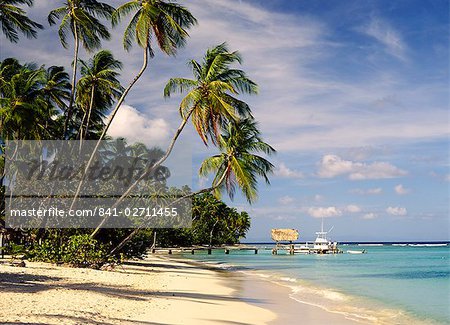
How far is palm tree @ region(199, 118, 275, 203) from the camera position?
2406 centimetres

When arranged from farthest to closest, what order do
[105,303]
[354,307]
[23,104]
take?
[23,104], [354,307], [105,303]

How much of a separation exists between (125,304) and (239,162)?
13589mm

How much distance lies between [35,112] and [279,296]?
17.0 meters

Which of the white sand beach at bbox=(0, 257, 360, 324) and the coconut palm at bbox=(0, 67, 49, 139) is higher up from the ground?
the coconut palm at bbox=(0, 67, 49, 139)

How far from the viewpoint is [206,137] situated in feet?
72.0

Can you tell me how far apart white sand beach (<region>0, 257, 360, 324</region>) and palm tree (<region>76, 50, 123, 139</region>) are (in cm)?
1113

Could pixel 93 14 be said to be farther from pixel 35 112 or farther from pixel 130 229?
pixel 130 229

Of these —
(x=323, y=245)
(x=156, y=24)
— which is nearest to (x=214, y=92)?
(x=156, y=24)

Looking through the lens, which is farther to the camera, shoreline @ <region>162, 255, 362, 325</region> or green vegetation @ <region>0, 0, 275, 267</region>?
green vegetation @ <region>0, 0, 275, 267</region>

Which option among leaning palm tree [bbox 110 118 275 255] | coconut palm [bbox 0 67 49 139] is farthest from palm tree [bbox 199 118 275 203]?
coconut palm [bbox 0 67 49 139]

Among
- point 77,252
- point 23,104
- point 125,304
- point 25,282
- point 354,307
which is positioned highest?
point 23,104

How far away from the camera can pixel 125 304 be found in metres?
12.1

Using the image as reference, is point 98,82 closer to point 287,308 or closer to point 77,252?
point 77,252

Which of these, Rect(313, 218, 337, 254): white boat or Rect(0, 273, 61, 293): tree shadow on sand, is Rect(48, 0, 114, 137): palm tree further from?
Rect(313, 218, 337, 254): white boat
